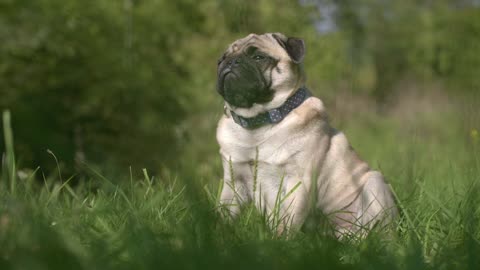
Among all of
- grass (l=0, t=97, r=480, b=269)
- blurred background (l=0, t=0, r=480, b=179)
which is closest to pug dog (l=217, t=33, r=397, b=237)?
grass (l=0, t=97, r=480, b=269)

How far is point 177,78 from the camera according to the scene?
33.9 feet

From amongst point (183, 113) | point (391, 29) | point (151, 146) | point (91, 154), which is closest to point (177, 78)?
point (183, 113)

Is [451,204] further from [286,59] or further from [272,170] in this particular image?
[286,59]

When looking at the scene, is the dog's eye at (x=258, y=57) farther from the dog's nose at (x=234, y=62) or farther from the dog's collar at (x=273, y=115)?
the dog's collar at (x=273, y=115)

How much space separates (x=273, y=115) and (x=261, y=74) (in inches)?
10.2

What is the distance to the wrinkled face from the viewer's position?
3.58 meters

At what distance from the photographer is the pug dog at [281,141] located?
343cm

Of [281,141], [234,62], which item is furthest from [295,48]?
[281,141]

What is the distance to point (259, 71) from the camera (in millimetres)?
3627

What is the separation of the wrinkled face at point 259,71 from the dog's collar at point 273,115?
A: 70mm

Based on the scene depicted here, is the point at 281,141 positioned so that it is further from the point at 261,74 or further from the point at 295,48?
the point at 295,48

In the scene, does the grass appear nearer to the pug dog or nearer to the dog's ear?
the pug dog

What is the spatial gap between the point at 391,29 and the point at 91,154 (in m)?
20.4

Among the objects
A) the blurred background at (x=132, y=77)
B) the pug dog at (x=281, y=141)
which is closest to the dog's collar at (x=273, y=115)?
the pug dog at (x=281, y=141)
